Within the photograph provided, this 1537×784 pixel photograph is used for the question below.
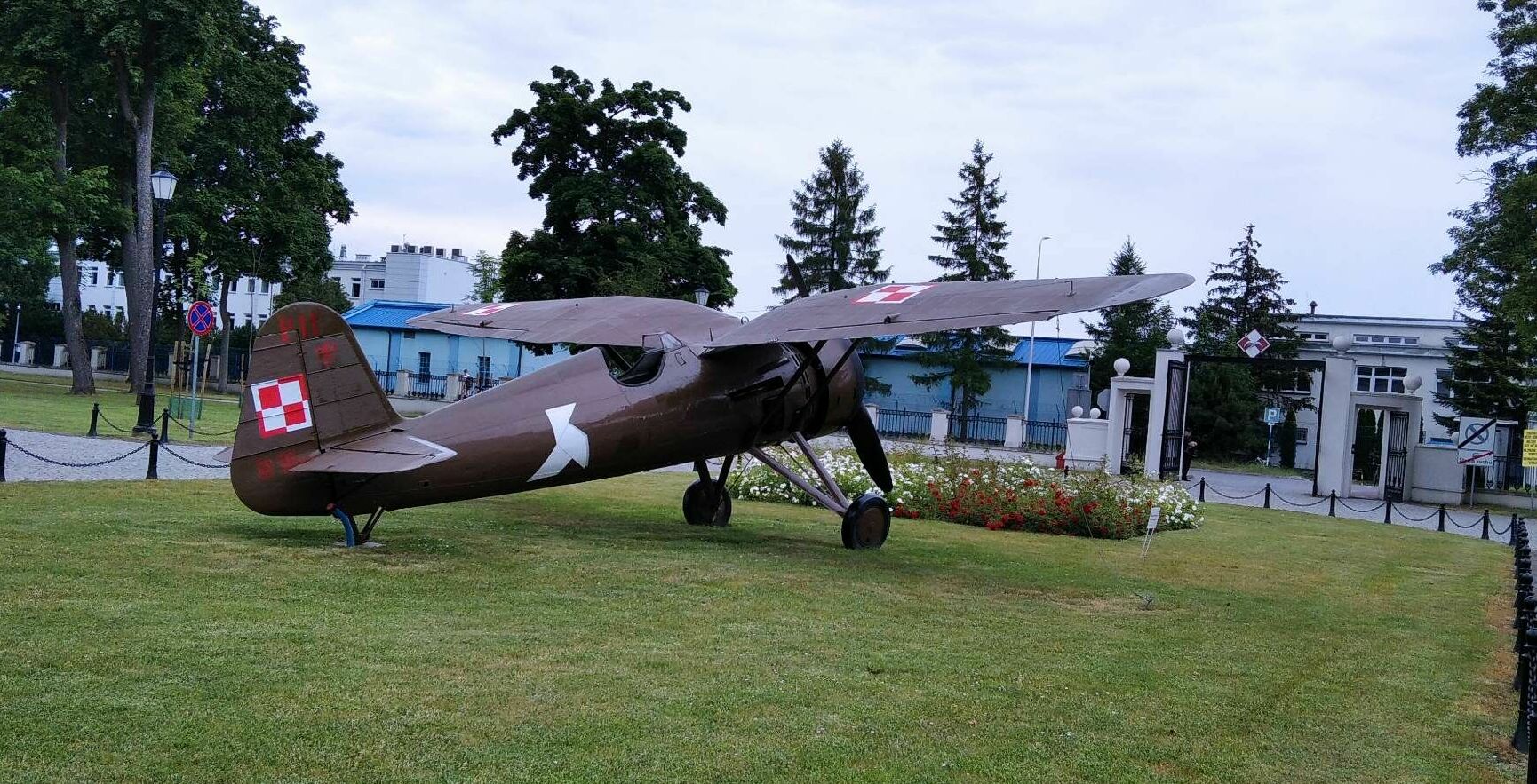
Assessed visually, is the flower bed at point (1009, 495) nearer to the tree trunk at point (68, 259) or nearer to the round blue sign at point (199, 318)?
the round blue sign at point (199, 318)

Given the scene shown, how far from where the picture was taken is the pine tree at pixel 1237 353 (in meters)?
46.7

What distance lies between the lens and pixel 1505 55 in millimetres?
34531

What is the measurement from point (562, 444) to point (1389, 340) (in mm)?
66781

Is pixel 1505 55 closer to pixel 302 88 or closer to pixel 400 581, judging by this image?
pixel 400 581

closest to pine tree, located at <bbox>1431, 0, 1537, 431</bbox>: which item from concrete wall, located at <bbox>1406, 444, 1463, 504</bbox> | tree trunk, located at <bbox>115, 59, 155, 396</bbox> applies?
concrete wall, located at <bbox>1406, 444, 1463, 504</bbox>

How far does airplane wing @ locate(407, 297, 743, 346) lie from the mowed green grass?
2360 millimetres

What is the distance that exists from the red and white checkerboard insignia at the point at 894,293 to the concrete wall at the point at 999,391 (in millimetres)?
43315

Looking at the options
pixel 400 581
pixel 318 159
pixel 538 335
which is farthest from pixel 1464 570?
pixel 318 159

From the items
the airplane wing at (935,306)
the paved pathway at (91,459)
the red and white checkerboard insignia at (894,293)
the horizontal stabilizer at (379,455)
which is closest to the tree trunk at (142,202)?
the paved pathway at (91,459)

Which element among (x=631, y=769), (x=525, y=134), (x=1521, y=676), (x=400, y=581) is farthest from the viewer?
(x=525, y=134)

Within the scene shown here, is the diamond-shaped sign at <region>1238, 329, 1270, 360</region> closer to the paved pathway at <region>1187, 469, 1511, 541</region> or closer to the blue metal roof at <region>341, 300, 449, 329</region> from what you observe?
the paved pathway at <region>1187, 469, 1511, 541</region>

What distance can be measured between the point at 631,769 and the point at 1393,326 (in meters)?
71.4

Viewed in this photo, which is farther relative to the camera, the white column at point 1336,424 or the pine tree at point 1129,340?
the pine tree at point 1129,340

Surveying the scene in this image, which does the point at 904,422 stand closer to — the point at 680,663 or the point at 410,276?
the point at 680,663
